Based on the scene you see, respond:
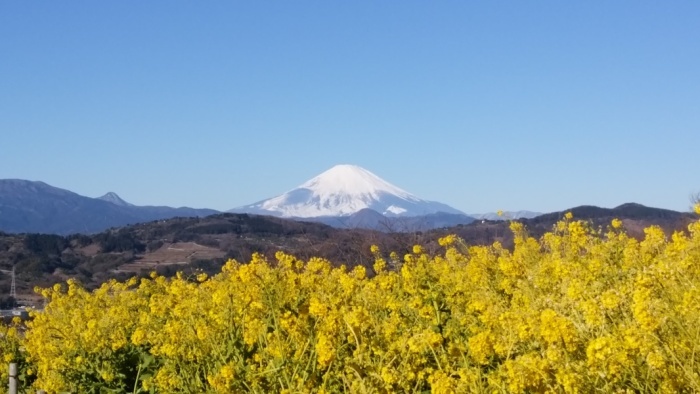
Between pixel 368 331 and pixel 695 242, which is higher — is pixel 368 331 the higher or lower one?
the lower one

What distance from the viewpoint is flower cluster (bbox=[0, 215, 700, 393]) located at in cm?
305

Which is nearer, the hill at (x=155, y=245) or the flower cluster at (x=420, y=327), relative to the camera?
the flower cluster at (x=420, y=327)

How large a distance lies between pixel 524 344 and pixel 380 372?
2.39 ft

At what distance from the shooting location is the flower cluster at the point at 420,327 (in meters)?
3.05

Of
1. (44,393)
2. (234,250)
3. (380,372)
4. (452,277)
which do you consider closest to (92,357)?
(44,393)

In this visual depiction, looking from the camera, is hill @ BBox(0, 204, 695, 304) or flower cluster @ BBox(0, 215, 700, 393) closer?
flower cluster @ BBox(0, 215, 700, 393)

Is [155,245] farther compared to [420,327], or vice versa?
[155,245]

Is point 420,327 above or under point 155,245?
above

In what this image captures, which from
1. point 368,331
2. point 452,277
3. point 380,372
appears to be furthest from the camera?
point 452,277

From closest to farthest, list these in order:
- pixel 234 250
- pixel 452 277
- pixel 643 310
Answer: pixel 643 310 < pixel 452 277 < pixel 234 250

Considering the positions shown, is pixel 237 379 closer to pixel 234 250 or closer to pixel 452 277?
pixel 452 277

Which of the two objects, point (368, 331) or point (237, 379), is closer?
point (368, 331)

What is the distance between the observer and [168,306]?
288 inches

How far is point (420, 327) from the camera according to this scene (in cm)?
455
